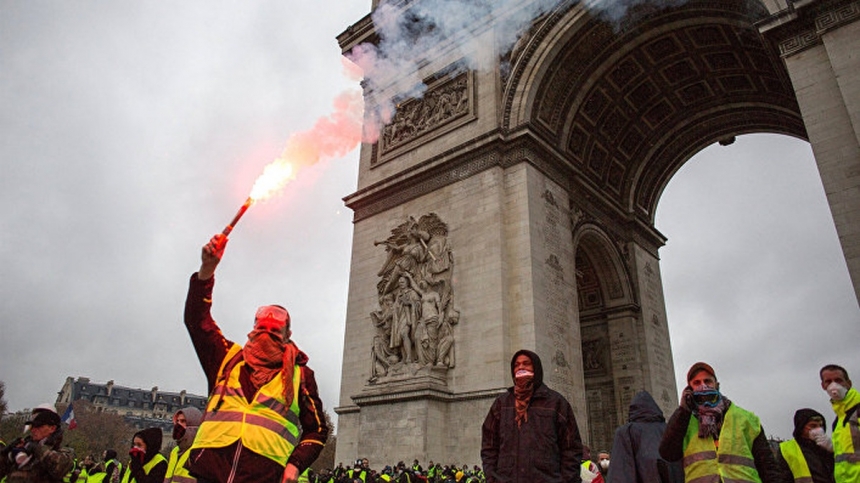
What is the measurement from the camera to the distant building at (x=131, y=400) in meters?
69.4

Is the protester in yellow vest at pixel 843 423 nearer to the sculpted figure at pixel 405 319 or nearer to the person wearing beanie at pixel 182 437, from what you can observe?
the person wearing beanie at pixel 182 437

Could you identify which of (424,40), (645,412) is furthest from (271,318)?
(424,40)

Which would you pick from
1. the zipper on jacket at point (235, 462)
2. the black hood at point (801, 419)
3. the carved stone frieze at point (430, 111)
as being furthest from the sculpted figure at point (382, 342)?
the zipper on jacket at point (235, 462)

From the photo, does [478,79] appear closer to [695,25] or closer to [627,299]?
[695,25]

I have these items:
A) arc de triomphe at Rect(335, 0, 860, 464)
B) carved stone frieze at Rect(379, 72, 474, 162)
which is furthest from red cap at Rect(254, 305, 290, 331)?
carved stone frieze at Rect(379, 72, 474, 162)

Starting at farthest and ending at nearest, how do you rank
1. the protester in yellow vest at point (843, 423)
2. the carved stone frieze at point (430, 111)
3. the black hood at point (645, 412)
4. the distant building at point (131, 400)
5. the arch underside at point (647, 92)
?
the distant building at point (131, 400)
the carved stone frieze at point (430, 111)
the arch underside at point (647, 92)
the protester in yellow vest at point (843, 423)
the black hood at point (645, 412)

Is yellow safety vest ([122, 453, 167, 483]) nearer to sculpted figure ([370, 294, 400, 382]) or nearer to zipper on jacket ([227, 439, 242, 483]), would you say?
zipper on jacket ([227, 439, 242, 483])

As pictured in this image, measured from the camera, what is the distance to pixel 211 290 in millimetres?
2719

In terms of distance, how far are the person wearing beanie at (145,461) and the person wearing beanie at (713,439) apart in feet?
12.5

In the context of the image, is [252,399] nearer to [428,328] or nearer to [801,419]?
[801,419]

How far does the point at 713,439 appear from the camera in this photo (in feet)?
10.8

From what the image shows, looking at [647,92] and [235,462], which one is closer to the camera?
[235,462]

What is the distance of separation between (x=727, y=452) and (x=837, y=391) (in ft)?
5.65

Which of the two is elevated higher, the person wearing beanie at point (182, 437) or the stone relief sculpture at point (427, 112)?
the stone relief sculpture at point (427, 112)
